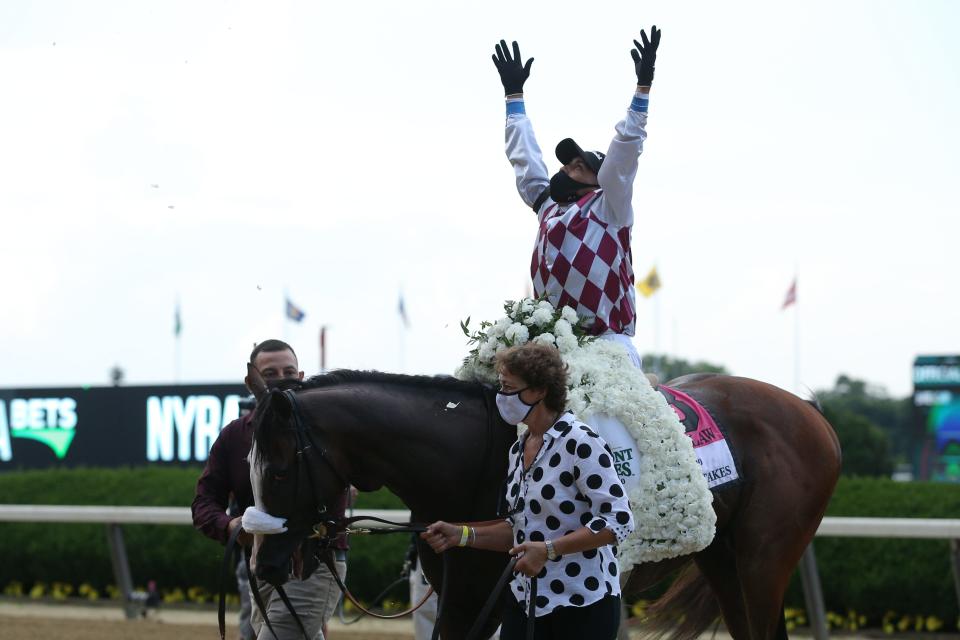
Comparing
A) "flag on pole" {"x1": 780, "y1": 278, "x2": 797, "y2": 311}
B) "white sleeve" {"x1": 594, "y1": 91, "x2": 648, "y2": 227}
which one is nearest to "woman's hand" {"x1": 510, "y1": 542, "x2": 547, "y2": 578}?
"white sleeve" {"x1": 594, "y1": 91, "x2": 648, "y2": 227}

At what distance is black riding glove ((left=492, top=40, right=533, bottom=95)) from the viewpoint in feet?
16.3

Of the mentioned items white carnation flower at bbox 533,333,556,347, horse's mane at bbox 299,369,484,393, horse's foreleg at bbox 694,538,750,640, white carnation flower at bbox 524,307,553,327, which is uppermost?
white carnation flower at bbox 524,307,553,327

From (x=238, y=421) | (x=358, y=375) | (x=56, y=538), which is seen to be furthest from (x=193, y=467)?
(x=358, y=375)

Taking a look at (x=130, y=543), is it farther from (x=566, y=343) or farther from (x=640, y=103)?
(x=640, y=103)

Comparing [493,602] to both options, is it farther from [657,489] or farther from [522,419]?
[657,489]

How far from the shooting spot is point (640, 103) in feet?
13.9

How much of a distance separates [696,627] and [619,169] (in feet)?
7.24

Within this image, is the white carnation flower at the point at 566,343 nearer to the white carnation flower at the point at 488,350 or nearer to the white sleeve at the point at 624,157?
the white carnation flower at the point at 488,350

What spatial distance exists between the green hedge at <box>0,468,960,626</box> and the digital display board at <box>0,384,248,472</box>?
571mm

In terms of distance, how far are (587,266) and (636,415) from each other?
57cm

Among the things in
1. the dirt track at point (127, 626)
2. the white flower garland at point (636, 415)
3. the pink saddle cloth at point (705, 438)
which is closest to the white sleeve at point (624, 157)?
the white flower garland at point (636, 415)

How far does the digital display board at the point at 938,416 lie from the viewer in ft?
54.6

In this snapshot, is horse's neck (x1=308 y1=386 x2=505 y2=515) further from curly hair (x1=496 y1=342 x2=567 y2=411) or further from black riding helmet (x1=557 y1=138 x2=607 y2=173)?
black riding helmet (x1=557 y1=138 x2=607 y2=173)

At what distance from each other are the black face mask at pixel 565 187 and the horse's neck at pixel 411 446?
1093 mm
